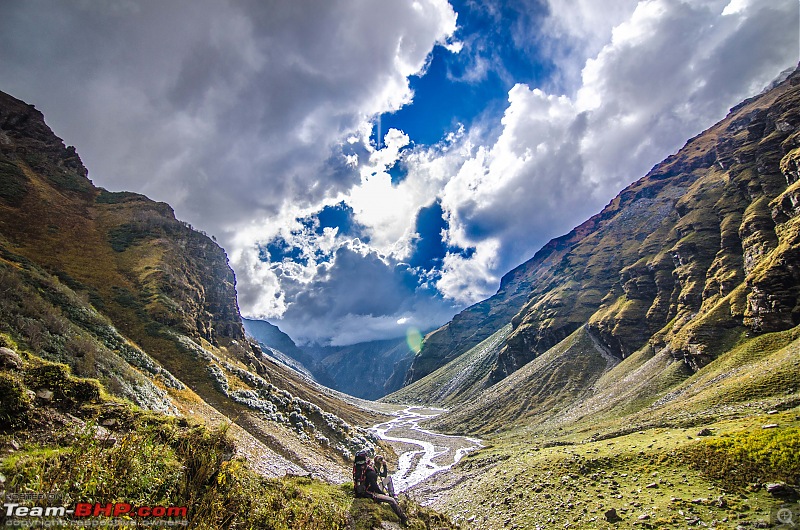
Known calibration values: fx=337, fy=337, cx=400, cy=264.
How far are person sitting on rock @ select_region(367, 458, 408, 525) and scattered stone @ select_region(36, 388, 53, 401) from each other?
15.9 meters

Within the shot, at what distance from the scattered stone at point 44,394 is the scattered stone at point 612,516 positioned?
1236 inches

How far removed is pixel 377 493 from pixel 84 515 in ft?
55.7

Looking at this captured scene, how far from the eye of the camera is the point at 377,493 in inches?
802

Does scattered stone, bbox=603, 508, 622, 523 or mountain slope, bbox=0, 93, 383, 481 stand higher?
mountain slope, bbox=0, 93, 383, 481

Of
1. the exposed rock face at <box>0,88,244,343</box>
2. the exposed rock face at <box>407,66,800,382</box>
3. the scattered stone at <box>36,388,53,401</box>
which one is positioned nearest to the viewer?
the scattered stone at <box>36,388,53,401</box>

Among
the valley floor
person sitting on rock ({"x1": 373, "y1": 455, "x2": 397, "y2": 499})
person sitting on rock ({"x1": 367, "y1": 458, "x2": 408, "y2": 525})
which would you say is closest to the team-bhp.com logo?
person sitting on rock ({"x1": 367, "y1": 458, "x2": 408, "y2": 525})

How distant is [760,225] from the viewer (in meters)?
112

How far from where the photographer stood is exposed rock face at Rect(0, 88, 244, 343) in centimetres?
6406

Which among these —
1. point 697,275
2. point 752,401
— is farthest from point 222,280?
point 697,275

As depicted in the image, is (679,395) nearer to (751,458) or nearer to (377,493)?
(751,458)

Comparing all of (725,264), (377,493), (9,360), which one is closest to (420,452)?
(377,493)

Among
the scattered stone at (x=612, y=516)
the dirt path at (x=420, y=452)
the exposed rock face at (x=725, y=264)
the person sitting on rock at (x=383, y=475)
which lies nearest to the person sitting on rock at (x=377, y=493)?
the person sitting on rock at (x=383, y=475)

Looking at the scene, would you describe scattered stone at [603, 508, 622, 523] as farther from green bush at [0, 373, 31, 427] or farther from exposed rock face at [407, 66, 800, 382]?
exposed rock face at [407, 66, 800, 382]

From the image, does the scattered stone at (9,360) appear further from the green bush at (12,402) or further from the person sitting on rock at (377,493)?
the person sitting on rock at (377,493)
